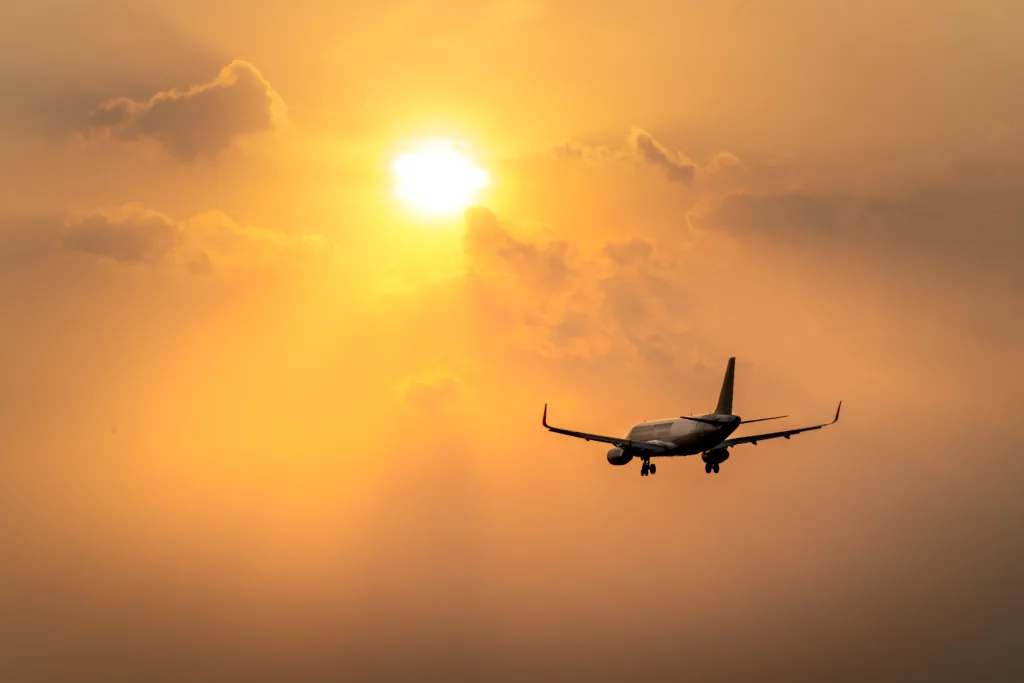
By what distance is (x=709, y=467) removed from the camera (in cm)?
19338

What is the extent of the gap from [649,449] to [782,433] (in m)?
19.3

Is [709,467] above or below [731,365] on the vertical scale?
below

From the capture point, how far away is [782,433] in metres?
198

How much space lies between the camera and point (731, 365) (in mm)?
193375

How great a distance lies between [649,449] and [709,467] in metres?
8.60

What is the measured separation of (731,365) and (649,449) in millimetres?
16213

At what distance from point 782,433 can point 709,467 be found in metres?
12.6

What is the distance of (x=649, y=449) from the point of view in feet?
641

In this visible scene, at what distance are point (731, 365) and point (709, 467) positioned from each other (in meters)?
14.3
